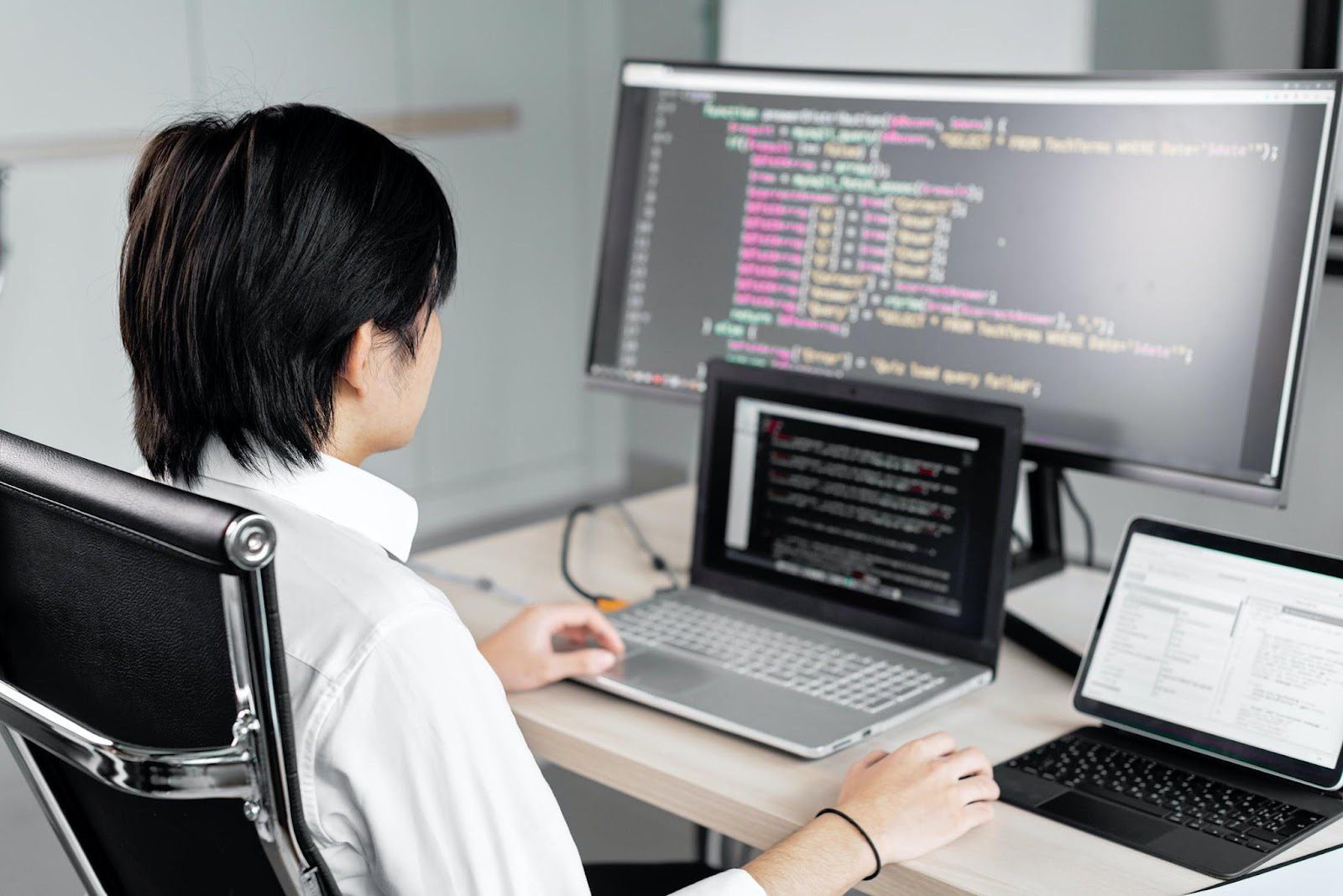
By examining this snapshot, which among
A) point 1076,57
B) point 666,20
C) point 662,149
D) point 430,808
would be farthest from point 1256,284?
point 666,20

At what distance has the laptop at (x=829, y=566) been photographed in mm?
1121

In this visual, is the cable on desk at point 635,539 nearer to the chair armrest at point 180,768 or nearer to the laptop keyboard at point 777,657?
the laptop keyboard at point 777,657

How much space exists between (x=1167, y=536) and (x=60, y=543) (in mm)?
799

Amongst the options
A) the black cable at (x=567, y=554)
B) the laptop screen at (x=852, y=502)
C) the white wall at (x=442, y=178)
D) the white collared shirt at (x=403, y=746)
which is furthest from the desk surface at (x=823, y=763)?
the white wall at (x=442, y=178)

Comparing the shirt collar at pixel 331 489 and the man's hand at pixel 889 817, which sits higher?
the shirt collar at pixel 331 489

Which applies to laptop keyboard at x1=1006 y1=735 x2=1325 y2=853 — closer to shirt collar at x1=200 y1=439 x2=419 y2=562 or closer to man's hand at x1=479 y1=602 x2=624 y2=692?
man's hand at x1=479 y1=602 x2=624 y2=692

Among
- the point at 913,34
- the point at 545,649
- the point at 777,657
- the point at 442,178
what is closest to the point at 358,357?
the point at 545,649

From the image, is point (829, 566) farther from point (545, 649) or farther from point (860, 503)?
point (545, 649)

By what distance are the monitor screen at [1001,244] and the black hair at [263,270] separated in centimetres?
60

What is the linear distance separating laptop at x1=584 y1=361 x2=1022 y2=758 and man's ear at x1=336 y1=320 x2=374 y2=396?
1.29ft

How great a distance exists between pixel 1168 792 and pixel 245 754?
2.15ft

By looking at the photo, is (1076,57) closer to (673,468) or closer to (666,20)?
(673,468)

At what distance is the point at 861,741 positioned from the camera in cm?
106

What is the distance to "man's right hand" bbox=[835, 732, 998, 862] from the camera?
0.90 m
